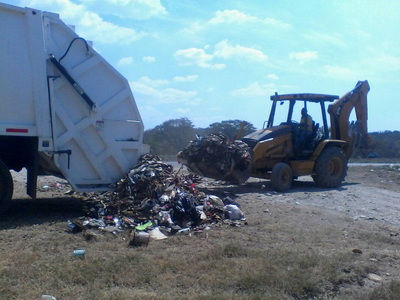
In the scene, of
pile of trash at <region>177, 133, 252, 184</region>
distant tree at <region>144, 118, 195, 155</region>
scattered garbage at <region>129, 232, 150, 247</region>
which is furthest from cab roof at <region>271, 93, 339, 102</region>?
distant tree at <region>144, 118, 195, 155</region>

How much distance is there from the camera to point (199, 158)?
10.6m

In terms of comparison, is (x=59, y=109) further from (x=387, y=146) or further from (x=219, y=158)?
(x=387, y=146)

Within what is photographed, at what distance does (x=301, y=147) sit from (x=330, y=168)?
3.41ft

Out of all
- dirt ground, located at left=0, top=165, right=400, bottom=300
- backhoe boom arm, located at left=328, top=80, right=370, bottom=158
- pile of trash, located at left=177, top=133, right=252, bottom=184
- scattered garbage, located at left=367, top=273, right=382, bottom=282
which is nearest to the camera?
dirt ground, located at left=0, top=165, right=400, bottom=300

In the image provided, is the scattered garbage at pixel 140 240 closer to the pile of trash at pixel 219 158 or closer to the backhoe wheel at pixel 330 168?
the pile of trash at pixel 219 158

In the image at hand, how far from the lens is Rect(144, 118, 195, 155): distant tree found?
25.8 metres

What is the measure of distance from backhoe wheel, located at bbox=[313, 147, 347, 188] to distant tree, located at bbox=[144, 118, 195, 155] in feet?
45.1

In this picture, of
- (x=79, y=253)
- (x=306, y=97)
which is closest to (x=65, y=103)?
(x=79, y=253)

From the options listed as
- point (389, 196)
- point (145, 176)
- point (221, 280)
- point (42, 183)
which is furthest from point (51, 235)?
point (389, 196)

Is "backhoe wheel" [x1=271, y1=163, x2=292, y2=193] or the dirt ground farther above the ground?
"backhoe wheel" [x1=271, y1=163, x2=292, y2=193]

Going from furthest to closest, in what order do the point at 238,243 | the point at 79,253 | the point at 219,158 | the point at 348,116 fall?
the point at 348,116, the point at 219,158, the point at 238,243, the point at 79,253

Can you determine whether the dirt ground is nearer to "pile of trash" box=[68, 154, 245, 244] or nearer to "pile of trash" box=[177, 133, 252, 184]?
"pile of trash" box=[68, 154, 245, 244]

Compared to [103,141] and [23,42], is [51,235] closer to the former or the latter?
[103,141]

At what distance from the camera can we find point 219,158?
409 inches
